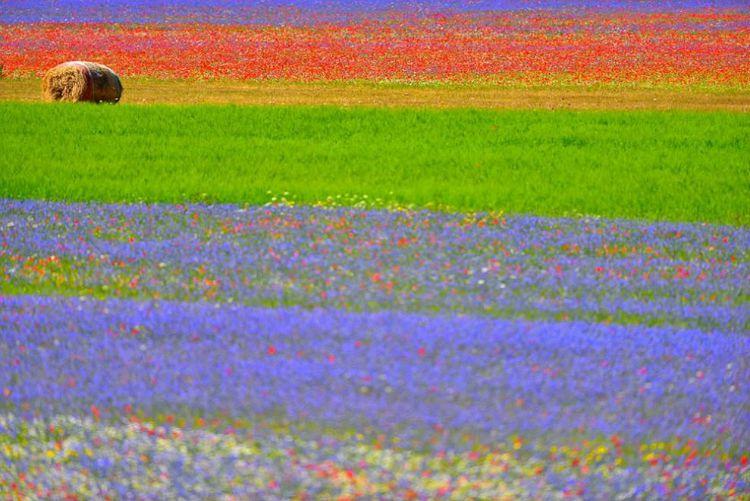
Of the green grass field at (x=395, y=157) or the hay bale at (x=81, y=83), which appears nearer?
the green grass field at (x=395, y=157)

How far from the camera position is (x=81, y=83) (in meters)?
26.8

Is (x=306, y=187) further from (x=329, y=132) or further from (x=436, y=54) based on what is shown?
(x=436, y=54)

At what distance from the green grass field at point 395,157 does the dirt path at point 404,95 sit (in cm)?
404

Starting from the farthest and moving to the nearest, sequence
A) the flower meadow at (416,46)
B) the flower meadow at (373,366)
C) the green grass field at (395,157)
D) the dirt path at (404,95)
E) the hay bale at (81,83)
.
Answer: the flower meadow at (416,46), the dirt path at (404,95), the hay bale at (81,83), the green grass field at (395,157), the flower meadow at (373,366)

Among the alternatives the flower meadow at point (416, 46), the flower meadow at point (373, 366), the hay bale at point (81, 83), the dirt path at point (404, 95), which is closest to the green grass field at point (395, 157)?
the hay bale at point (81, 83)

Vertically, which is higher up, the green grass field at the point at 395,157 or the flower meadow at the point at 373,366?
the flower meadow at the point at 373,366

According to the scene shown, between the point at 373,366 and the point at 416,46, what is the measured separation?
4087 centimetres

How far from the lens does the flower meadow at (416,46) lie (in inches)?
1462

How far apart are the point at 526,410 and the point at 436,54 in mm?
38117

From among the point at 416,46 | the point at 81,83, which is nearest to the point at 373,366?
the point at 81,83

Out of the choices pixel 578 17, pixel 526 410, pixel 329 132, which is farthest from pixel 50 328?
pixel 578 17

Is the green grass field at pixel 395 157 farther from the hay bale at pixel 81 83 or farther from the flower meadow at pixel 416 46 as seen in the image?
the flower meadow at pixel 416 46

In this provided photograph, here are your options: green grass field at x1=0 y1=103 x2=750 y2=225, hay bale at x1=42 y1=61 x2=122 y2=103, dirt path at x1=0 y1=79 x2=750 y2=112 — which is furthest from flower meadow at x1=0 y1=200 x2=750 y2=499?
dirt path at x1=0 y1=79 x2=750 y2=112

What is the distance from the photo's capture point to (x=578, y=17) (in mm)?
61406
